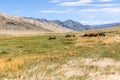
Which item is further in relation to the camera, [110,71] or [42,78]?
[110,71]

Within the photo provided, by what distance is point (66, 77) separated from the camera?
78.5ft

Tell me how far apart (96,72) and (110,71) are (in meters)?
1.56

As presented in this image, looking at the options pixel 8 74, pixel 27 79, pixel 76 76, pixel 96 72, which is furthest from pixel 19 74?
pixel 96 72

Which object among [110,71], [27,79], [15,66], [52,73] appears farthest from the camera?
[15,66]

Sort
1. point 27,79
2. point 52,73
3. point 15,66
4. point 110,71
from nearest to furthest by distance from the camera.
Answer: point 27,79 → point 52,73 → point 110,71 → point 15,66

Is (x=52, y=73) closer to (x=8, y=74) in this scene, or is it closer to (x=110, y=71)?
(x=8, y=74)

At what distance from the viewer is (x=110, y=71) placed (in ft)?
89.7

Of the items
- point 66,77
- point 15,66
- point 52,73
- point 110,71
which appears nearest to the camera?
point 66,77

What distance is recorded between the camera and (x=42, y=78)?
894 inches

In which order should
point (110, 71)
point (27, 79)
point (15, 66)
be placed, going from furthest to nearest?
point (15, 66) → point (110, 71) → point (27, 79)

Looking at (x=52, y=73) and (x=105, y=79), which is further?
(x=52, y=73)

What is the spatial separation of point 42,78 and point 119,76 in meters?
5.58

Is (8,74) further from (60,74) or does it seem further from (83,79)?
(83,79)

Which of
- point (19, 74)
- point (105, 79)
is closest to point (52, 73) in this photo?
point (19, 74)
